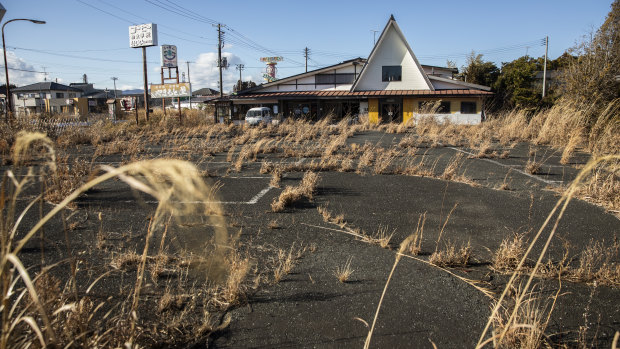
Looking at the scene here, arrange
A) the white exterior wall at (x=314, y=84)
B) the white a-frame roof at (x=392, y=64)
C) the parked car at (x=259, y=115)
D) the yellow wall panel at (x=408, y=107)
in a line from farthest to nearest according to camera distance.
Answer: the white exterior wall at (x=314, y=84)
the yellow wall panel at (x=408, y=107)
the white a-frame roof at (x=392, y=64)
the parked car at (x=259, y=115)

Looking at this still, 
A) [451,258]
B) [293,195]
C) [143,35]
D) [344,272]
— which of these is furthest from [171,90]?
[451,258]

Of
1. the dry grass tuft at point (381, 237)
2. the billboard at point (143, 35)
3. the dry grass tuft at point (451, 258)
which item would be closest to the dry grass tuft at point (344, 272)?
the dry grass tuft at point (381, 237)

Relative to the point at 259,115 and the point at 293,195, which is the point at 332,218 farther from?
the point at 259,115

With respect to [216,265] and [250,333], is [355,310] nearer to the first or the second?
[250,333]

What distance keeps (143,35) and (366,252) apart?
36451mm

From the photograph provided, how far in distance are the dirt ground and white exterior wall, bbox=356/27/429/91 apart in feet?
90.0

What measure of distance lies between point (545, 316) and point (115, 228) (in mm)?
5030

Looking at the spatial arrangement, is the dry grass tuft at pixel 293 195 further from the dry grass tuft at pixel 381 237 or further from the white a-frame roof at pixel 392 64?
the white a-frame roof at pixel 392 64

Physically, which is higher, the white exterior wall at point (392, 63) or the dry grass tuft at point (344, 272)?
the white exterior wall at point (392, 63)

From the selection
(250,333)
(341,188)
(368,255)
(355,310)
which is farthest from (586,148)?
(250,333)

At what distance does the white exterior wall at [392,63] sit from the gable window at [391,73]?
267 millimetres

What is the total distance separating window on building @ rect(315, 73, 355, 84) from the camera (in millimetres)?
35844

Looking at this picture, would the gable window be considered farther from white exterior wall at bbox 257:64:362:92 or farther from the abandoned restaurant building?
white exterior wall at bbox 257:64:362:92

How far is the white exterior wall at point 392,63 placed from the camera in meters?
33.8
